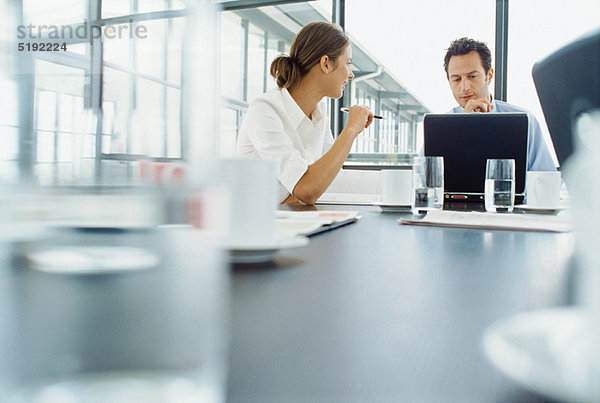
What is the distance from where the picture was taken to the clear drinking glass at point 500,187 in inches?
42.3

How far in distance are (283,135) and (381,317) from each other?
1282 millimetres

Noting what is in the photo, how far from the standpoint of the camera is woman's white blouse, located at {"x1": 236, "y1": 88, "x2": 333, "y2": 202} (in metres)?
1.41

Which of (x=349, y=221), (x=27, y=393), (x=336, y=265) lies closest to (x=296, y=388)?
(x=27, y=393)

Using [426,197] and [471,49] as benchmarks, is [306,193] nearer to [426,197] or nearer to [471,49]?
[426,197]

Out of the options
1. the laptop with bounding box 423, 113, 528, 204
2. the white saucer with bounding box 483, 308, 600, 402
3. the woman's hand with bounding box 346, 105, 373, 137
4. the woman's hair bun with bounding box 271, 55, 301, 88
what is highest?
the woman's hair bun with bounding box 271, 55, 301, 88

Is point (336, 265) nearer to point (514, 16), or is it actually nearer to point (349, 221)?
point (349, 221)

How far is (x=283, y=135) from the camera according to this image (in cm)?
151

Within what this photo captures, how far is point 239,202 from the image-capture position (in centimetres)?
44

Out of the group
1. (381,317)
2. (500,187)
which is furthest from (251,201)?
(500,187)

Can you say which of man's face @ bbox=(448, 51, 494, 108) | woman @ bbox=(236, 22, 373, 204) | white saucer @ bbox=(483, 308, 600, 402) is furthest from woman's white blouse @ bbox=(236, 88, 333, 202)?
white saucer @ bbox=(483, 308, 600, 402)

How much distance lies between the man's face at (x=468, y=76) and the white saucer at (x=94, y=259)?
8.20ft

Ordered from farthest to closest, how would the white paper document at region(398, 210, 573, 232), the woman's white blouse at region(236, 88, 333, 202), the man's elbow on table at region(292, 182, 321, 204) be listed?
the woman's white blouse at region(236, 88, 333, 202) < the man's elbow on table at region(292, 182, 321, 204) < the white paper document at region(398, 210, 573, 232)

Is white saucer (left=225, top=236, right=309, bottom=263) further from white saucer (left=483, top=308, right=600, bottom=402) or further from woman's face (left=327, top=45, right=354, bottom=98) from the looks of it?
woman's face (left=327, top=45, right=354, bottom=98)

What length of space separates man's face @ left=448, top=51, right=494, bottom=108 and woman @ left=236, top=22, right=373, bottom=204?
839mm
